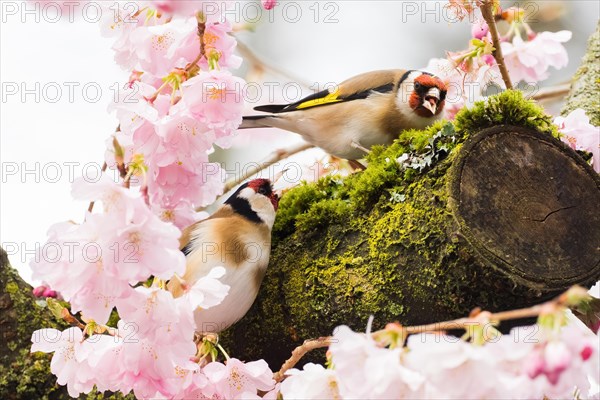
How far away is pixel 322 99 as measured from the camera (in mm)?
2160

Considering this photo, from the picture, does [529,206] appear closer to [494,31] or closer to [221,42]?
[494,31]

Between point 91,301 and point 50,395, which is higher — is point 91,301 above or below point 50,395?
above

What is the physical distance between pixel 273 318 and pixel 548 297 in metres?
0.58

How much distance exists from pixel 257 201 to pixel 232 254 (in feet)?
0.69

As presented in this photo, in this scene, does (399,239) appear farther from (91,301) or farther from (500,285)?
(91,301)

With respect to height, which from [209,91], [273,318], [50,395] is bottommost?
[50,395]

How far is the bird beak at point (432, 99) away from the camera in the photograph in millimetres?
2018

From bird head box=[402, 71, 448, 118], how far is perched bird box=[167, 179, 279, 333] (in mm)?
494

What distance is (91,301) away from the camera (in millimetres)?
1284

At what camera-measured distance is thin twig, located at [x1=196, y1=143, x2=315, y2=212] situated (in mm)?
2344

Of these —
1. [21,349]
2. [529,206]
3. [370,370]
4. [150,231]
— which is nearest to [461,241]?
[529,206]

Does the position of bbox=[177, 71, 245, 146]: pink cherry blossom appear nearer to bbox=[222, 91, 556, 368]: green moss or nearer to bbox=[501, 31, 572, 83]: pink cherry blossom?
bbox=[222, 91, 556, 368]: green moss

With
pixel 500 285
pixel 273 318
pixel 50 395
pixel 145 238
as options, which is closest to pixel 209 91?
pixel 145 238

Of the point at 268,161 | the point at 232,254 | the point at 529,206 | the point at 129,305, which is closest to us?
the point at 129,305
